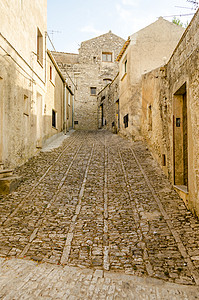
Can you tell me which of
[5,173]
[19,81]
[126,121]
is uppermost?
[19,81]

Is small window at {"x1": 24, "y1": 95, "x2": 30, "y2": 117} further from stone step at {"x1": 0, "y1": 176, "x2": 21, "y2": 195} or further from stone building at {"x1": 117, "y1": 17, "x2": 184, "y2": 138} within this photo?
stone building at {"x1": 117, "y1": 17, "x2": 184, "y2": 138}

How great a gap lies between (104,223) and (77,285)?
5.93ft

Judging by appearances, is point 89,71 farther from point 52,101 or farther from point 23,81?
point 23,81

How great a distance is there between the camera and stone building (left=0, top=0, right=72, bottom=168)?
21.9ft

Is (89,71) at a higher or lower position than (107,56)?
lower

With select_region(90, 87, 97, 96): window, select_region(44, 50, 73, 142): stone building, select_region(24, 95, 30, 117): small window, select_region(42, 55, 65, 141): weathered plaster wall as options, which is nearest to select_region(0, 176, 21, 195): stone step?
select_region(24, 95, 30, 117): small window

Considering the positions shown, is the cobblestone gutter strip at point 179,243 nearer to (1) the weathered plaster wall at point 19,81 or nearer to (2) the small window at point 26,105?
(1) the weathered plaster wall at point 19,81

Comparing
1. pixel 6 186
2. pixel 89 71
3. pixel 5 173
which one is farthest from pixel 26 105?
pixel 89 71

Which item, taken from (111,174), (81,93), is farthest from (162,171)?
(81,93)

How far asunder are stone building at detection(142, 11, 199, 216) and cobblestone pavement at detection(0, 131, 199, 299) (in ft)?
1.55

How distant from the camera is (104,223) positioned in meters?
4.58

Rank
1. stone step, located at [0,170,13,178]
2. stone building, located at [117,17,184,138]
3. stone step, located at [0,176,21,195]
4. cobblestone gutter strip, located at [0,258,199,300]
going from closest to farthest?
cobblestone gutter strip, located at [0,258,199,300]
stone step, located at [0,176,21,195]
stone step, located at [0,170,13,178]
stone building, located at [117,17,184,138]

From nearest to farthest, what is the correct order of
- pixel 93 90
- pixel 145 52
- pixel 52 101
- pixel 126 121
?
pixel 145 52 < pixel 126 121 < pixel 52 101 < pixel 93 90

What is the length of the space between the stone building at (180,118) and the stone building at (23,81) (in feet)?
16.5
